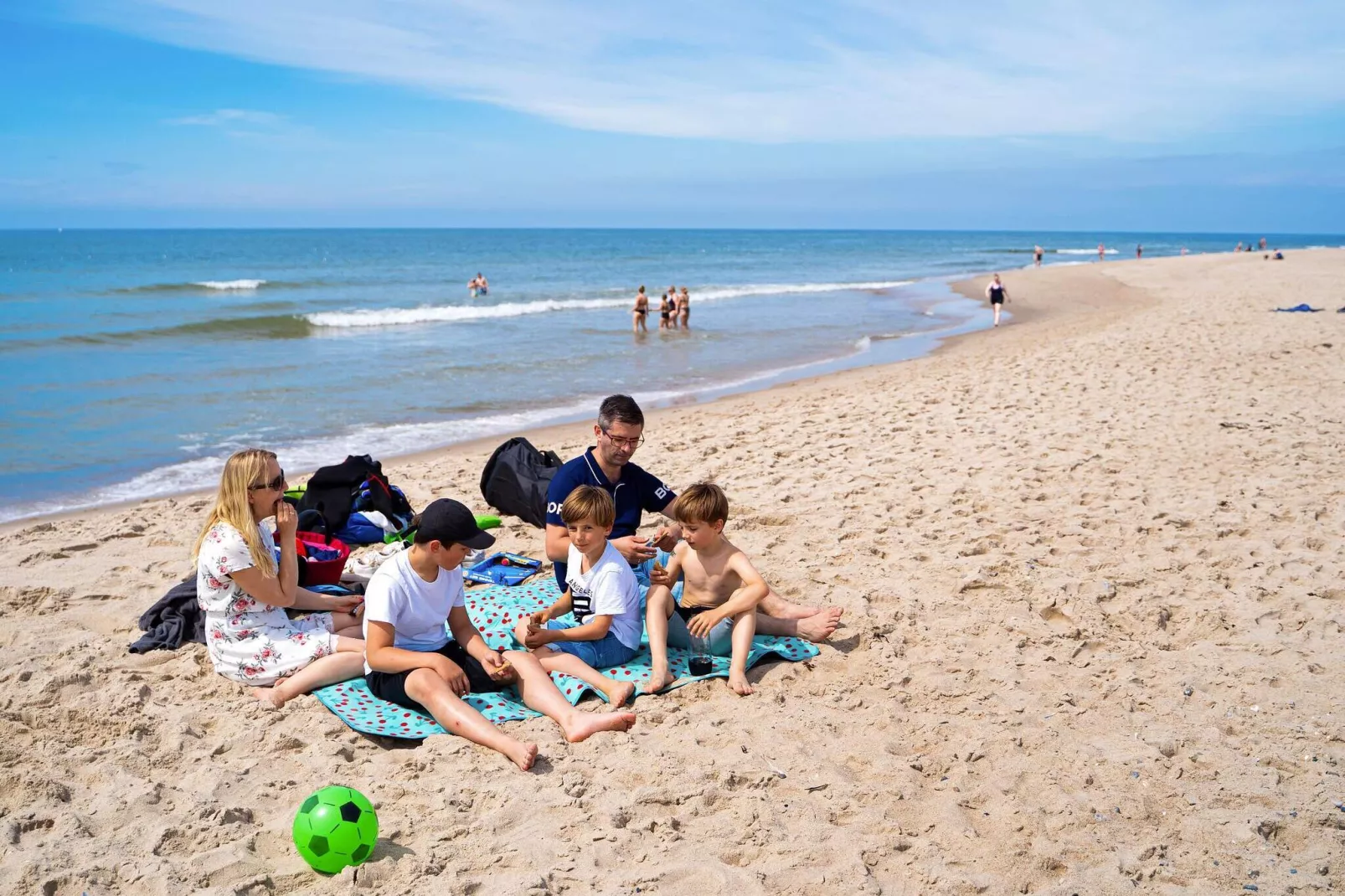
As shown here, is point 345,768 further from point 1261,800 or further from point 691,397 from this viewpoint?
point 691,397

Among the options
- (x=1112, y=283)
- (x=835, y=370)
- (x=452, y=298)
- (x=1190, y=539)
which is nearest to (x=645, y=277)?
(x=452, y=298)

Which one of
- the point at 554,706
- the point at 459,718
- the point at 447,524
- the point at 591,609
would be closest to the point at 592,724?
the point at 554,706

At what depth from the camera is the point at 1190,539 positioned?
20.5ft

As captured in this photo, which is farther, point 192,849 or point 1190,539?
point 1190,539

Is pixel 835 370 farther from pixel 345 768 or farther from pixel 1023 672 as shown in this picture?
pixel 345 768

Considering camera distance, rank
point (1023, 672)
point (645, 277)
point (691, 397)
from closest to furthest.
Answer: point (1023, 672) < point (691, 397) < point (645, 277)

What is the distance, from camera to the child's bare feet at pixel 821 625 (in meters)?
5.00

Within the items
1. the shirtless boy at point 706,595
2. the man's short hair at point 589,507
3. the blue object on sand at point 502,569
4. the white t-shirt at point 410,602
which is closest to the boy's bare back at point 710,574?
the shirtless boy at point 706,595

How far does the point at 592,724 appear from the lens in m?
4.27

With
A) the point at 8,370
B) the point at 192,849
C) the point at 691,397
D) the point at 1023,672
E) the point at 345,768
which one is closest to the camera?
the point at 192,849

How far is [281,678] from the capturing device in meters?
4.77

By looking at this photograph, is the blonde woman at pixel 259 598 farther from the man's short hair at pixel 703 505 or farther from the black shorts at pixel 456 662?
the man's short hair at pixel 703 505

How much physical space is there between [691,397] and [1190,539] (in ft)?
28.9

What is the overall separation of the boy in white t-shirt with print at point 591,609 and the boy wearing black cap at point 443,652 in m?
0.17
